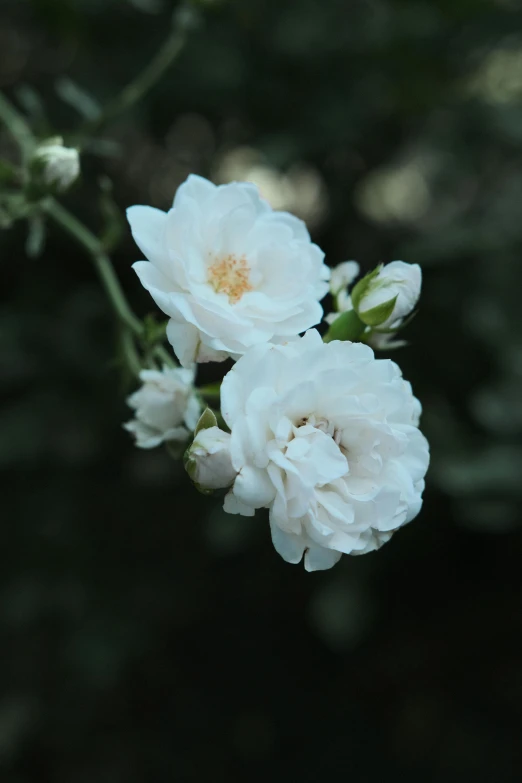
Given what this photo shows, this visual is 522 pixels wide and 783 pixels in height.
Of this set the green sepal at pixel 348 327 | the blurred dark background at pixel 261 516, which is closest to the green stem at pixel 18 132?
the green sepal at pixel 348 327

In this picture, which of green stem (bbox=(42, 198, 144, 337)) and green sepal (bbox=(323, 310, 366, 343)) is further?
green stem (bbox=(42, 198, 144, 337))

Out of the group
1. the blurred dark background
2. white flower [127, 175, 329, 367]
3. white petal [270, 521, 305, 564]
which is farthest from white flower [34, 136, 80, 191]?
the blurred dark background

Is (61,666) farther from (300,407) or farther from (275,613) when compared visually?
(300,407)

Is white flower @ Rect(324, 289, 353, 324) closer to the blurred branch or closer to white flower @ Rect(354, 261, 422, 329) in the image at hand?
white flower @ Rect(354, 261, 422, 329)

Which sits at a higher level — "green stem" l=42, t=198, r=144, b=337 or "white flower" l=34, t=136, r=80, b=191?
"white flower" l=34, t=136, r=80, b=191

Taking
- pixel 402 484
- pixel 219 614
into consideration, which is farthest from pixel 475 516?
pixel 402 484

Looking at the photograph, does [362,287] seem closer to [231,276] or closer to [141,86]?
[231,276]

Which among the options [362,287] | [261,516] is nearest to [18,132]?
[362,287]
